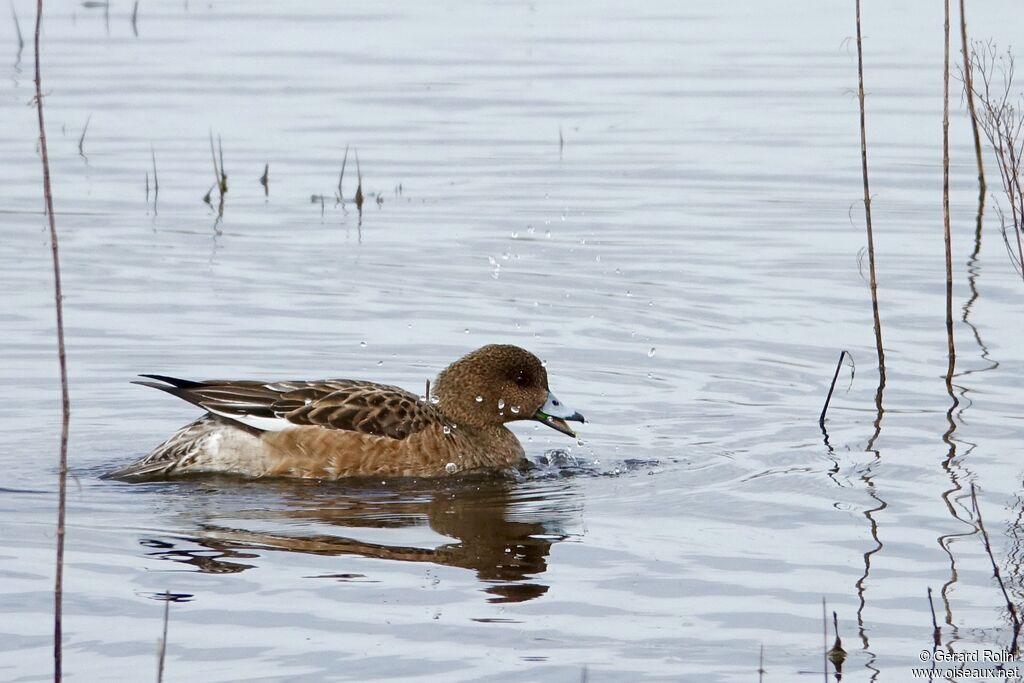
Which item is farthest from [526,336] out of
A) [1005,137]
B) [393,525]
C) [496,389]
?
[393,525]

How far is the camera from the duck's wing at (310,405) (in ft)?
26.8

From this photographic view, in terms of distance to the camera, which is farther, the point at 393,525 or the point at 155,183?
the point at 155,183

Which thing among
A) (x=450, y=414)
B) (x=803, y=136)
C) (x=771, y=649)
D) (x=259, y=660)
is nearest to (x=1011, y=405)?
(x=450, y=414)

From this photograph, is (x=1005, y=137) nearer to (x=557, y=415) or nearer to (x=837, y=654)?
(x=557, y=415)

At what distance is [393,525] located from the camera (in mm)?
7375

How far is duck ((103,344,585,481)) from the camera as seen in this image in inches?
322

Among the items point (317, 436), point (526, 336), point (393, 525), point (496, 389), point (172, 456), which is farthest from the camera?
point (526, 336)

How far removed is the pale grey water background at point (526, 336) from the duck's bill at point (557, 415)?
0.15m

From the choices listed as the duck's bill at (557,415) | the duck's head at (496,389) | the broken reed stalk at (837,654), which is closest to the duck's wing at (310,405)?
the duck's head at (496,389)

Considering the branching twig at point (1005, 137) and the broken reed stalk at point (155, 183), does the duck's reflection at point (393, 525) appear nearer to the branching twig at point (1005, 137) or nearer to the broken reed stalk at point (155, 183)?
A: the branching twig at point (1005, 137)

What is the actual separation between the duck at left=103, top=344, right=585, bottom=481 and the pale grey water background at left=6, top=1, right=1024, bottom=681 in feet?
0.60

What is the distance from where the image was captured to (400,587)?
21.0 feet

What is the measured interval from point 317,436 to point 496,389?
1.02 meters

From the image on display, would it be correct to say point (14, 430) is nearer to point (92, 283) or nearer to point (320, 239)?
point (92, 283)
